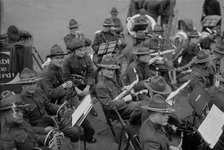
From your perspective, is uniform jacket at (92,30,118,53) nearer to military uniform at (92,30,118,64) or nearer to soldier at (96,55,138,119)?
military uniform at (92,30,118,64)

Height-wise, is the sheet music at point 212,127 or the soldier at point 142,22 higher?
the soldier at point 142,22

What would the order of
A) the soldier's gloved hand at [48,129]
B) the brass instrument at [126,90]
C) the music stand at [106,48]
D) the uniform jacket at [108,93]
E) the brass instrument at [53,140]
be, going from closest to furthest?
the brass instrument at [53,140] → the soldier's gloved hand at [48,129] → the uniform jacket at [108,93] → the brass instrument at [126,90] → the music stand at [106,48]

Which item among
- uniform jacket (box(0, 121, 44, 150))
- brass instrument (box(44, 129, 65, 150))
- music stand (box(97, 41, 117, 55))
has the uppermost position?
music stand (box(97, 41, 117, 55))

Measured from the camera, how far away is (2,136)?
4.84m

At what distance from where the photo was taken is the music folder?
18.1 feet

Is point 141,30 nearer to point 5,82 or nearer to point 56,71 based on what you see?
point 56,71

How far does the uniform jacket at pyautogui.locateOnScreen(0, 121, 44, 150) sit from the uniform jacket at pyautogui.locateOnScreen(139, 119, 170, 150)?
153 cm

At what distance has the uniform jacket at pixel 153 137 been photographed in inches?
181

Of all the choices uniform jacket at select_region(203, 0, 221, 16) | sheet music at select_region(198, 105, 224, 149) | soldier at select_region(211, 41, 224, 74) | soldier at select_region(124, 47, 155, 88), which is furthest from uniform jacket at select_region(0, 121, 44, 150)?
uniform jacket at select_region(203, 0, 221, 16)

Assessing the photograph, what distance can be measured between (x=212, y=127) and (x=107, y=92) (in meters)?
2.36

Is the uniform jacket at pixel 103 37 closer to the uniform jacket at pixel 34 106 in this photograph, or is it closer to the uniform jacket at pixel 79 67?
the uniform jacket at pixel 79 67

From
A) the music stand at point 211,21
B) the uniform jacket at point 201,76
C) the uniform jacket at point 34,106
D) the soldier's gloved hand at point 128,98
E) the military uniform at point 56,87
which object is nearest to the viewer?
the uniform jacket at point 34,106

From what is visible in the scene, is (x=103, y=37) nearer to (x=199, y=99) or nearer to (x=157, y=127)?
(x=199, y=99)

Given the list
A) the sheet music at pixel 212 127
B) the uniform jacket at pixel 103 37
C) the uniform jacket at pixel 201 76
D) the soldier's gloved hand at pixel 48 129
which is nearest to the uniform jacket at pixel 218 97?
the uniform jacket at pixel 201 76
